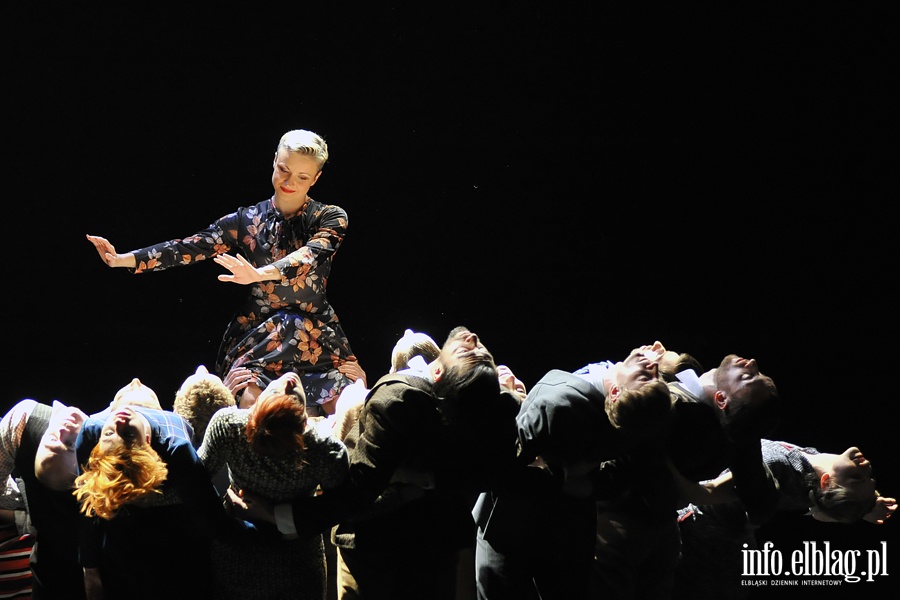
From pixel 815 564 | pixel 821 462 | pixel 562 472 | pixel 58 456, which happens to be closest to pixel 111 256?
pixel 58 456

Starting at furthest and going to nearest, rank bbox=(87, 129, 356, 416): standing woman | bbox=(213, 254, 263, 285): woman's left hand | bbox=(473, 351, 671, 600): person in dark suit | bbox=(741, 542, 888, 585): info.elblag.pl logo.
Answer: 1. bbox=(741, 542, 888, 585): info.elblag.pl logo
2. bbox=(87, 129, 356, 416): standing woman
3. bbox=(213, 254, 263, 285): woman's left hand
4. bbox=(473, 351, 671, 600): person in dark suit

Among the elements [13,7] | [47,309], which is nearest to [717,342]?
[47,309]

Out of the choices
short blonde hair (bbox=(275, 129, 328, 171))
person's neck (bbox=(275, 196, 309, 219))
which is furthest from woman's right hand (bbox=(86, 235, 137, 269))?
short blonde hair (bbox=(275, 129, 328, 171))

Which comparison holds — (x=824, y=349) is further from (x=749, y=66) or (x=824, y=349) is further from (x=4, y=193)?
(x=4, y=193)

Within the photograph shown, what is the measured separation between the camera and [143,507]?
2.30 metres

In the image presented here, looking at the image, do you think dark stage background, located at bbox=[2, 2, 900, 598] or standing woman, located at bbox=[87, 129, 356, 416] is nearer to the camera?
standing woman, located at bbox=[87, 129, 356, 416]

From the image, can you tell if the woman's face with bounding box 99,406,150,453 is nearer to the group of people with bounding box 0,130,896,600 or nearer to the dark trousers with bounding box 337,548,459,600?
the group of people with bounding box 0,130,896,600

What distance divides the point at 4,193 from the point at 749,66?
11.6 ft

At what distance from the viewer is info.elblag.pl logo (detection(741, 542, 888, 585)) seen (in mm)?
3791

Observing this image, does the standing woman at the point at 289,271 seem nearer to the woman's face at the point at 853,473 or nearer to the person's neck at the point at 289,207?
the person's neck at the point at 289,207

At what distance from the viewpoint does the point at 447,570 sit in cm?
247

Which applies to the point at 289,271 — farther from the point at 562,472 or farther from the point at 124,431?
the point at 562,472

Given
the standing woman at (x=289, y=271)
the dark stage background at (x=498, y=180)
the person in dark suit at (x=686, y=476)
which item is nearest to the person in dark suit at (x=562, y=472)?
the person in dark suit at (x=686, y=476)

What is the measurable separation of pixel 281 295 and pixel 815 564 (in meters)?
2.34
